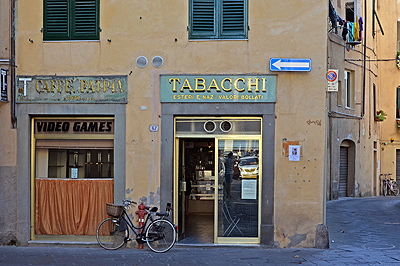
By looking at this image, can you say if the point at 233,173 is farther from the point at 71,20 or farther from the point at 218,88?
the point at 71,20

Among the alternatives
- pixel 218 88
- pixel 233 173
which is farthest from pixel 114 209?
pixel 218 88

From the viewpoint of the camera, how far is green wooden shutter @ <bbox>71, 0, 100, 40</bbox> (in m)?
10.9

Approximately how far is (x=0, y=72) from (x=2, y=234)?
3.31 m

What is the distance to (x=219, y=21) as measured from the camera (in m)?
10.8

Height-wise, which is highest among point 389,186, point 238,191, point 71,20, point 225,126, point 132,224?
point 71,20

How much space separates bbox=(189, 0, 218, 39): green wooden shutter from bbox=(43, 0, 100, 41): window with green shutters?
1.95 metres

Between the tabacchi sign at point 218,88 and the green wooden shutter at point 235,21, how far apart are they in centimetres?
87

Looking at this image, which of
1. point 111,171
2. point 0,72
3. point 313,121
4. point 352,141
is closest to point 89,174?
point 111,171

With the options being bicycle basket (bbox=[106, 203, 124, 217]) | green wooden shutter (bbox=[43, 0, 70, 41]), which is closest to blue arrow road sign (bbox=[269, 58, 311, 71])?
bicycle basket (bbox=[106, 203, 124, 217])

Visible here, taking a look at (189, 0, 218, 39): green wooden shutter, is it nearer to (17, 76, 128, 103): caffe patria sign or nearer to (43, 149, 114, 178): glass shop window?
(17, 76, 128, 103): caffe patria sign

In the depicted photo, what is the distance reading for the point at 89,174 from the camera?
439 inches

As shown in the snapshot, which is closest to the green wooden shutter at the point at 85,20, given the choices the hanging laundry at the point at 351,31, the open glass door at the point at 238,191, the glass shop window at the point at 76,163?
the glass shop window at the point at 76,163

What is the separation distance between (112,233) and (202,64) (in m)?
3.82

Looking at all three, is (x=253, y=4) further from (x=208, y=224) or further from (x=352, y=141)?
(x=352, y=141)
